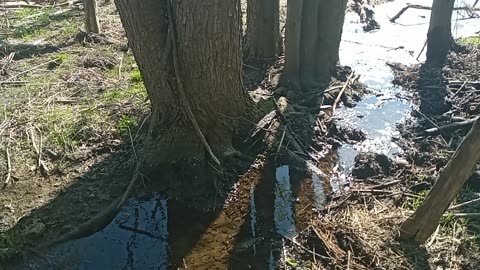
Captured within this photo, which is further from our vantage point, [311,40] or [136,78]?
[136,78]

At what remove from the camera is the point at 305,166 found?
17.1 ft

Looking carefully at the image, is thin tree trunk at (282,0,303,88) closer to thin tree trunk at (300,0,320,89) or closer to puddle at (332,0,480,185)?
thin tree trunk at (300,0,320,89)

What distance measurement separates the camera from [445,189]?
140 inches

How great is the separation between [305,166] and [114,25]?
5.30 meters

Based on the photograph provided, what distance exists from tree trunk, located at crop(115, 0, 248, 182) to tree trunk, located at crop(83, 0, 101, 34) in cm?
373

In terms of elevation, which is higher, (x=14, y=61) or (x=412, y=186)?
(x=14, y=61)

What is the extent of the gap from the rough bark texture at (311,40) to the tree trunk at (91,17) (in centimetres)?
357

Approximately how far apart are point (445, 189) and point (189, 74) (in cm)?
255

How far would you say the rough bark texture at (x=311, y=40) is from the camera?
20.7 ft

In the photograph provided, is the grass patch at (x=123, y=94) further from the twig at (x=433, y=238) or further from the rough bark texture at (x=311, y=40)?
the twig at (x=433, y=238)

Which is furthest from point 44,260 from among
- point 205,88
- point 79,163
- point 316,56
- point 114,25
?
point 114,25

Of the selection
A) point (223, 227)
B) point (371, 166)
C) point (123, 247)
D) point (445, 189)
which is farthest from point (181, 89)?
point (445, 189)

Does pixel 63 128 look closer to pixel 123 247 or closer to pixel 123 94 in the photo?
pixel 123 94

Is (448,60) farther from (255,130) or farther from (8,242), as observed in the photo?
(8,242)
